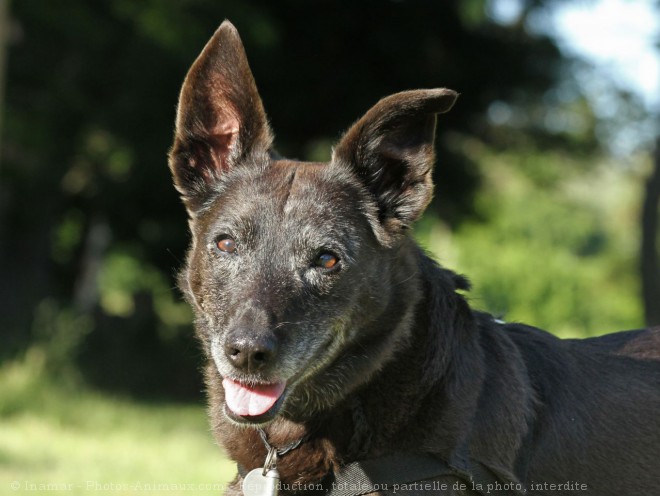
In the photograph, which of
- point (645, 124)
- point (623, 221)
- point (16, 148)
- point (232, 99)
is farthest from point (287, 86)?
point (623, 221)

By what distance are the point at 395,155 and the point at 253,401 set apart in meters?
1.21

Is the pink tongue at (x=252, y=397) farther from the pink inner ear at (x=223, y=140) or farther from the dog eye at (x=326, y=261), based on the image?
the pink inner ear at (x=223, y=140)

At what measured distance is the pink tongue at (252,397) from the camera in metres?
3.47

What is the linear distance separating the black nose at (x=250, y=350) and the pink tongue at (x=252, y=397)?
14 centimetres

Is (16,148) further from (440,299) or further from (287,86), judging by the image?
(440,299)

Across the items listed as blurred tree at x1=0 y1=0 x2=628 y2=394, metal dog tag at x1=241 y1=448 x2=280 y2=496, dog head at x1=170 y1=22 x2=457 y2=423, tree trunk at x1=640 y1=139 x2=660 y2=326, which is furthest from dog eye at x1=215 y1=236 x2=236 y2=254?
tree trunk at x1=640 y1=139 x2=660 y2=326

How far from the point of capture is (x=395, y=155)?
3.93m

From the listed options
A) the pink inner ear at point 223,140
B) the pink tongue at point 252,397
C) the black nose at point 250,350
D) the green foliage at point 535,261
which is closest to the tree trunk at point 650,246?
the green foliage at point 535,261

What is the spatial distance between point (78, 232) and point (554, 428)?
596 inches

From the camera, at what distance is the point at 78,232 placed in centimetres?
1772

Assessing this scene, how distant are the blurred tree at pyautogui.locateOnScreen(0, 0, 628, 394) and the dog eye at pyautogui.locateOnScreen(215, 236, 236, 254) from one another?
25.8ft

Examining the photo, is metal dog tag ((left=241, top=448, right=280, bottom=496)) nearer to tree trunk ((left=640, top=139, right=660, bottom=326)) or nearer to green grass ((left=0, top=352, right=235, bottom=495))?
green grass ((left=0, top=352, right=235, bottom=495))

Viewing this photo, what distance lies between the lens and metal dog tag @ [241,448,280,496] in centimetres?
349

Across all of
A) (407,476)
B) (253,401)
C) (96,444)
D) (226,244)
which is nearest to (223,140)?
(226,244)
